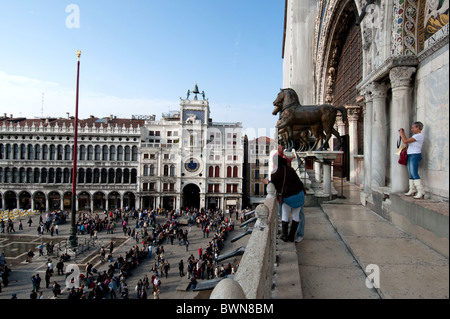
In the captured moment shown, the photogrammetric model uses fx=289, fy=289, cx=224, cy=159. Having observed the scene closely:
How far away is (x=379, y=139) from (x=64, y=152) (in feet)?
148

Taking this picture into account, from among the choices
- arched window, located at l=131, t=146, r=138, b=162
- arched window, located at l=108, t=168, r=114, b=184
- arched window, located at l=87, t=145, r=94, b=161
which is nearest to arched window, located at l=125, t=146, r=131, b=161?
arched window, located at l=131, t=146, r=138, b=162

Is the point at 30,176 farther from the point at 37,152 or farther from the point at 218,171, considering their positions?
the point at 218,171

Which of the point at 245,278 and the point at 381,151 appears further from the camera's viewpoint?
the point at 381,151

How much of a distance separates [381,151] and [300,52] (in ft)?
36.6

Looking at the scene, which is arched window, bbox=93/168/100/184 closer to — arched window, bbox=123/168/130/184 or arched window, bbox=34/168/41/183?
arched window, bbox=123/168/130/184

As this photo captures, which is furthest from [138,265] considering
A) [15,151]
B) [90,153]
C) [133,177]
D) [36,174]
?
[15,151]

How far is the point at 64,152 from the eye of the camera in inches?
1689

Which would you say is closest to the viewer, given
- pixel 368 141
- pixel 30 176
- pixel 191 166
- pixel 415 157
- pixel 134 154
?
pixel 415 157

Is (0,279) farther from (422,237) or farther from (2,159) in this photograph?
(2,159)

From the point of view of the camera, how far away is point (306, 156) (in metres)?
9.84

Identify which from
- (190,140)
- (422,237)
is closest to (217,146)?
(190,140)

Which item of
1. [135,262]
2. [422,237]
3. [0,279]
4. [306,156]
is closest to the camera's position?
[422,237]

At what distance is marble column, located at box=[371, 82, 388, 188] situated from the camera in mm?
7098

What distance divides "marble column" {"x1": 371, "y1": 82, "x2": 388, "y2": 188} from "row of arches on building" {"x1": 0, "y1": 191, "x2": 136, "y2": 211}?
128 ft
